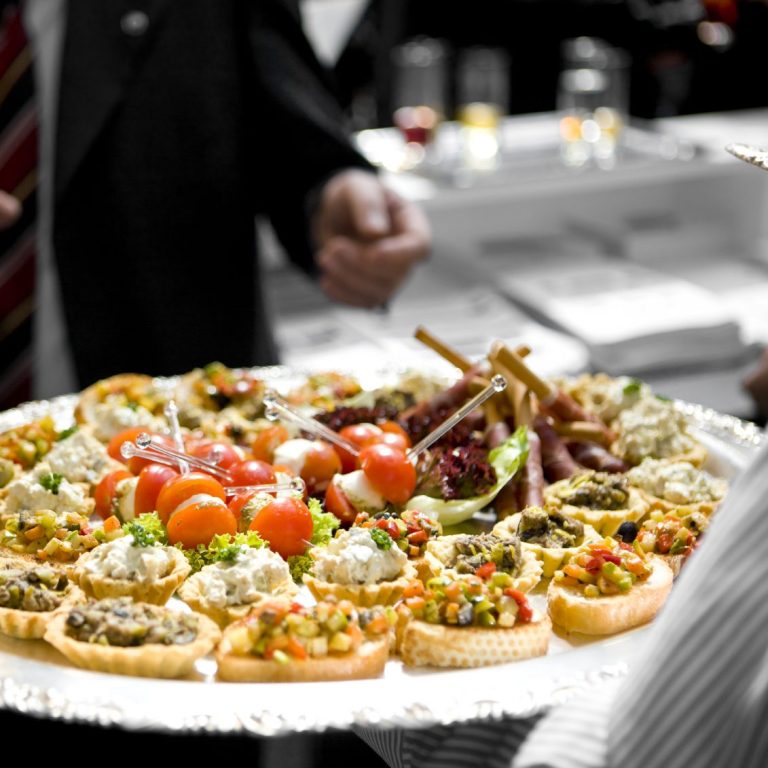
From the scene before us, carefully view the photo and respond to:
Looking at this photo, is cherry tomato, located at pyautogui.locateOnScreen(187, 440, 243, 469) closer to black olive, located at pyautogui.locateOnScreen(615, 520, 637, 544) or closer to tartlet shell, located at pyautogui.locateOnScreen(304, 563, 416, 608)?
tartlet shell, located at pyautogui.locateOnScreen(304, 563, 416, 608)

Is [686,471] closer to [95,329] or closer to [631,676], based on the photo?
[631,676]

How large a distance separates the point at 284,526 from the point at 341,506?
0.51ft

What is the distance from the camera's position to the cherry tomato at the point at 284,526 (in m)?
1.57

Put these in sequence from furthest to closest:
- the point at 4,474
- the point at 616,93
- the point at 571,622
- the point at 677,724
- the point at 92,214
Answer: the point at 616,93 → the point at 92,214 → the point at 4,474 → the point at 571,622 → the point at 677,724

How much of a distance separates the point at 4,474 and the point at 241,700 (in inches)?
31.7

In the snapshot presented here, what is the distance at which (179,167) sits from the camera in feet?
9.27

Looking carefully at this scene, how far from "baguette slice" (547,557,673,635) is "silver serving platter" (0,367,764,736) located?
4cm

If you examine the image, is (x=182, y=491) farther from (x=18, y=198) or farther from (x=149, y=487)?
(x=18, y=198)

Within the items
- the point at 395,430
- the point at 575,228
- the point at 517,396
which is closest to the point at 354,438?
the point at 395,430

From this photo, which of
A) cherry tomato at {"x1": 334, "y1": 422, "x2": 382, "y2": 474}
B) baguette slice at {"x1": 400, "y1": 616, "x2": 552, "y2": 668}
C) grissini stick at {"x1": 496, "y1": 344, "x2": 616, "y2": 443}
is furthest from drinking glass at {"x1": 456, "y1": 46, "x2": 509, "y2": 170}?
baguette slice at {"x1": 400, "y1": 616, "x2": 552, "y2": 668}

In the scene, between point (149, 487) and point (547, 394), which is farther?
point (547, 394)

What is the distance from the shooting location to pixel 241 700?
123 centimetres

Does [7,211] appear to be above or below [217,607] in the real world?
above

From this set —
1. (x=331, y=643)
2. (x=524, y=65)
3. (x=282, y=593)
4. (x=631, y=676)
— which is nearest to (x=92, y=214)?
(x=282, y=593)
